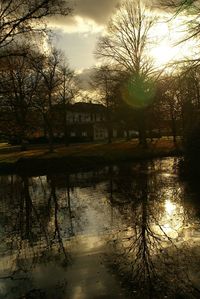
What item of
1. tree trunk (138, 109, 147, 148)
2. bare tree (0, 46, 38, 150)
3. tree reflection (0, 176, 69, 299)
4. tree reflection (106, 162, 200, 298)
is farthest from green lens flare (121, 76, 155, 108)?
tree reflection (106, 162, 200, 298)

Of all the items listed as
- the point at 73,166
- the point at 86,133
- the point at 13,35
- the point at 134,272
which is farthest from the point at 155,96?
the point at 86,133

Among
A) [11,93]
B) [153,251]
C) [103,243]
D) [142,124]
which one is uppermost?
[11,93]

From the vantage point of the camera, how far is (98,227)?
13328mm

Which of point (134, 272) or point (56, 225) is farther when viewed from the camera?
point (56, 225)

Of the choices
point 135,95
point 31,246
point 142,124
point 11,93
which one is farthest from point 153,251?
point 142,124

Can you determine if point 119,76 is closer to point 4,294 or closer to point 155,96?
point 155,96

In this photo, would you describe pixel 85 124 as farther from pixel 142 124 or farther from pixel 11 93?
pixel 11 93

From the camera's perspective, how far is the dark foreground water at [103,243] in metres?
8.08

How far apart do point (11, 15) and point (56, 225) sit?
1137 centimetres

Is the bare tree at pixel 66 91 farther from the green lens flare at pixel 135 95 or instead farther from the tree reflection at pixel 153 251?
the tree reflection at pixel 153 251

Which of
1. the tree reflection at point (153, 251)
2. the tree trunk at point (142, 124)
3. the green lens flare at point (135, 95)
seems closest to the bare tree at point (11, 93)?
the tree reflection at point (153, 251)

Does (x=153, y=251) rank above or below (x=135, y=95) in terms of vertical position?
below

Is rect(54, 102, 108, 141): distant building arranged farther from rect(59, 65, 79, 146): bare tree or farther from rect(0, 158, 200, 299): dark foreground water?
rect(0, 158, 200, 299): dark foreground water

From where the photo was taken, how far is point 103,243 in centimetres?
1128
